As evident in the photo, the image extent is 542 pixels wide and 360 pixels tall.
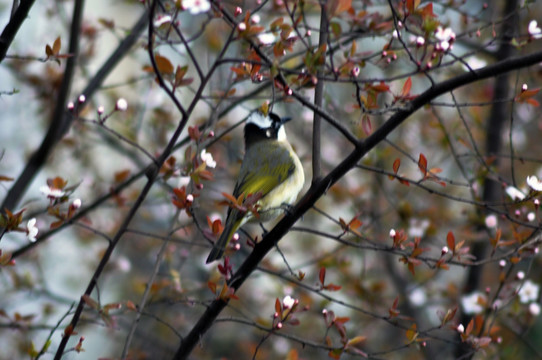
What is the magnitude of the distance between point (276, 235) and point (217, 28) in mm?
4021

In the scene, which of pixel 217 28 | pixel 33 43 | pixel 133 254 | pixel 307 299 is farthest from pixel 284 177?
pixel 133 254

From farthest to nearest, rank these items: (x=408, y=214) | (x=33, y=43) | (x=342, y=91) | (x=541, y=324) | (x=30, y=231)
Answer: (x=342, y=91) < (x=541, y=324) < (x=33, y=43) < (x=408, y=214) < (x=30, y=231)

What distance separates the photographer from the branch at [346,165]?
8.05ft

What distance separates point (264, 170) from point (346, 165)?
166cm

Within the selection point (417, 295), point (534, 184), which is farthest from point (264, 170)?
Result: point (417, 295)

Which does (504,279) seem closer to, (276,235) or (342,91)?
(276,235)

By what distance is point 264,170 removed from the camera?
4336 millimetres

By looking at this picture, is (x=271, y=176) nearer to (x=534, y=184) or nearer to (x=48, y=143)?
(x=48, y=143)

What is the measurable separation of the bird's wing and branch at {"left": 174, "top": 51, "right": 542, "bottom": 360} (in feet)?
3.65

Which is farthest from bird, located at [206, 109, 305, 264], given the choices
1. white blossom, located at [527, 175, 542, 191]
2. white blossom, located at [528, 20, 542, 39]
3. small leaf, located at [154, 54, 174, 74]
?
white blossom, located at [528, 20, 542, 39]

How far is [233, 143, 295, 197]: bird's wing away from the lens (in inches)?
164

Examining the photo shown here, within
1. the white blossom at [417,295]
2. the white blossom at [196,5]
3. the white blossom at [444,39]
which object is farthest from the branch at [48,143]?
the white blossom at [417,295]

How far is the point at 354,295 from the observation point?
5793mm

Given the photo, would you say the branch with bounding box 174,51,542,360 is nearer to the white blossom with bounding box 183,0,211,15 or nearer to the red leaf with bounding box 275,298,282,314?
the red leaf with bounding box 275,298,282,314
